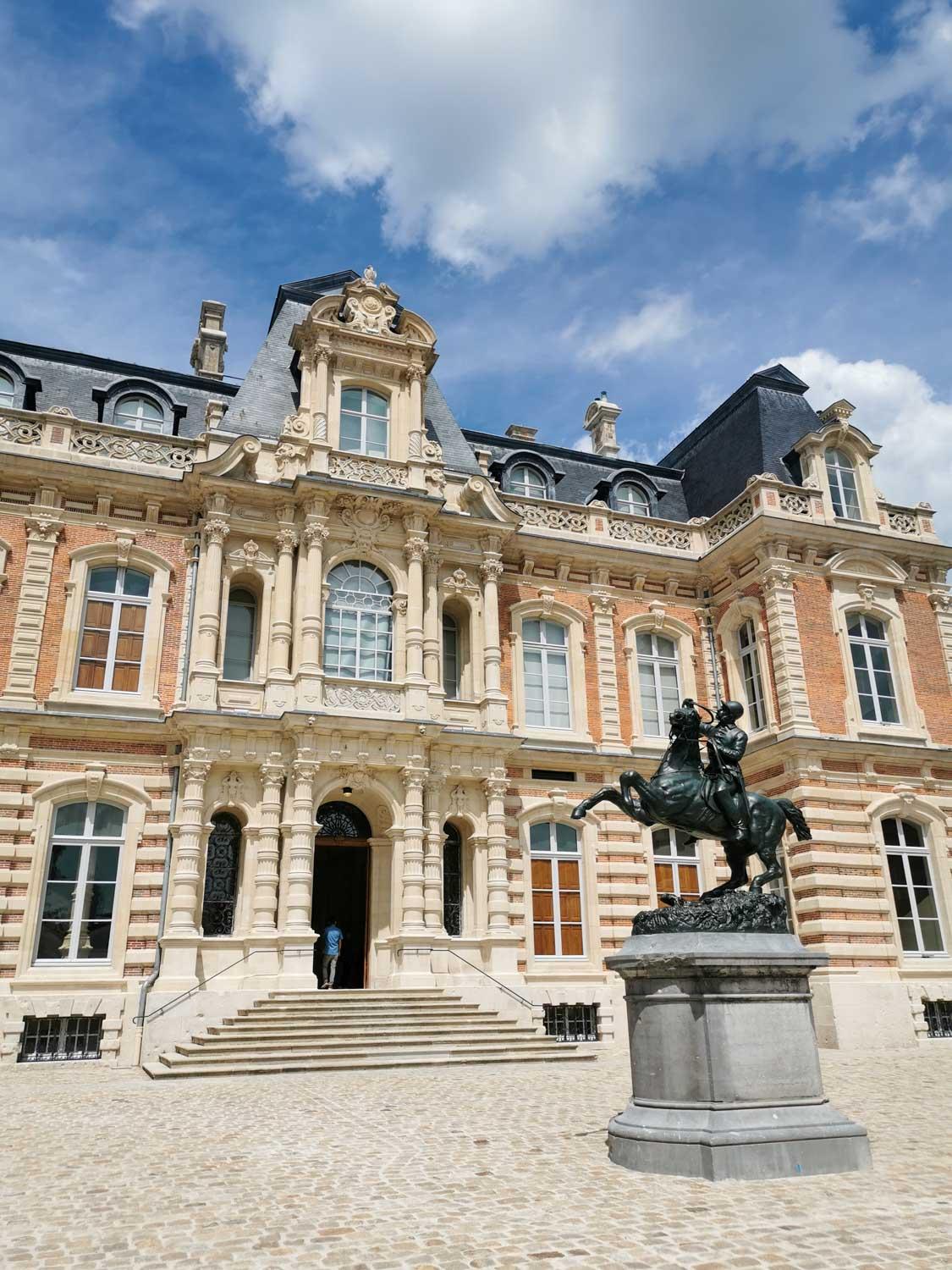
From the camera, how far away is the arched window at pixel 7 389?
823 inches

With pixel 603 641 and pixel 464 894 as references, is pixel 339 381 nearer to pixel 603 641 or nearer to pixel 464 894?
pixel 603 641

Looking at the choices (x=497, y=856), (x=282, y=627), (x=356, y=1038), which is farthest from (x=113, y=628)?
(x=356, y=1038)

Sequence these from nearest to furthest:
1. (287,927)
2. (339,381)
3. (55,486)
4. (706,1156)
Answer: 1. (706,1156)
2. (287,927)
3. (55,486)
4. (339,381)

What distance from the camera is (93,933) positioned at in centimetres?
1745

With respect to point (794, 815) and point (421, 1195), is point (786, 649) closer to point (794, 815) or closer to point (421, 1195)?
point (794, 815)

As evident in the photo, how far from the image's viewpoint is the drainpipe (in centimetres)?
1650

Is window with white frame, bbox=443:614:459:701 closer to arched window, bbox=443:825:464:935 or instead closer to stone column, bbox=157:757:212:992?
arched window, bbox=443:825:464:935

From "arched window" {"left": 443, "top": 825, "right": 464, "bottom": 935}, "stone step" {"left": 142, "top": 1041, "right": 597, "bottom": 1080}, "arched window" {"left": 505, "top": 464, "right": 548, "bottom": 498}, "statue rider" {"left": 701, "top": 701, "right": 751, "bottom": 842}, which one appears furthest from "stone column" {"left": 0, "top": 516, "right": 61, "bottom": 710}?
"statue rider" {"left": 701, "top": 701, "right": 751, "bottom": 842}

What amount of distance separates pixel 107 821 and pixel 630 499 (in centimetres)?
1551

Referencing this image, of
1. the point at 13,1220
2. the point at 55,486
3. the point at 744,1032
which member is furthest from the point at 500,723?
the point at 13,1220

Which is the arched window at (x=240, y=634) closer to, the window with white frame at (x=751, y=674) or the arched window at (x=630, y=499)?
the arched window at (x=630, y=499)

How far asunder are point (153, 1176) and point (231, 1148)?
1.18 metres

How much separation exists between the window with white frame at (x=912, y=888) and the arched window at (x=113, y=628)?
16.1 metres

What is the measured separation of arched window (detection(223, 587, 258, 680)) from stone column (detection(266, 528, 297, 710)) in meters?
1.07
